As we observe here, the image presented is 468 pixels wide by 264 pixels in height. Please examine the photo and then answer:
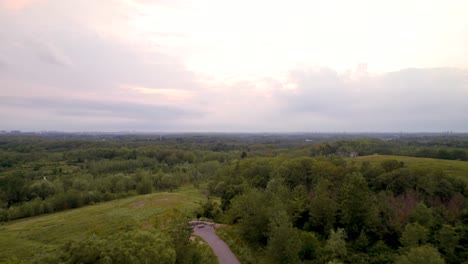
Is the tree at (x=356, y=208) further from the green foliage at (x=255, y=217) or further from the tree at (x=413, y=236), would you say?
the green foliage at (x=255, y=217)

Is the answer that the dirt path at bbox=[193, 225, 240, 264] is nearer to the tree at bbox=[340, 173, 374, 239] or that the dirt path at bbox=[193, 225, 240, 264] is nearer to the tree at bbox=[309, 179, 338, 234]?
the tree at bbox=[309, 179, 338, 234]

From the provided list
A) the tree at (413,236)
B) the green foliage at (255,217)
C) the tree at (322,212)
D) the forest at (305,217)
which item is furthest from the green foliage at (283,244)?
the tree at (413,236)

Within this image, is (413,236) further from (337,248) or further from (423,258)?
(423,258)

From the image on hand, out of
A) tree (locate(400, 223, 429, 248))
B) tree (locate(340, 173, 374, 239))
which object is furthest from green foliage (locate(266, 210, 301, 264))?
tree (locate(400, 223, 429, 248))

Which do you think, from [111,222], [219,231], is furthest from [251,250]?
[111,222]

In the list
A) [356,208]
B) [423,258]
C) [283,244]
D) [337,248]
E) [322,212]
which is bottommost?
[337,248]

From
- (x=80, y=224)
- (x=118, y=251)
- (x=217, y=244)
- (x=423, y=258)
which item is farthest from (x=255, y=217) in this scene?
(x=80, y=224)

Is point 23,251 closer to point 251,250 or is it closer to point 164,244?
point 164,244
